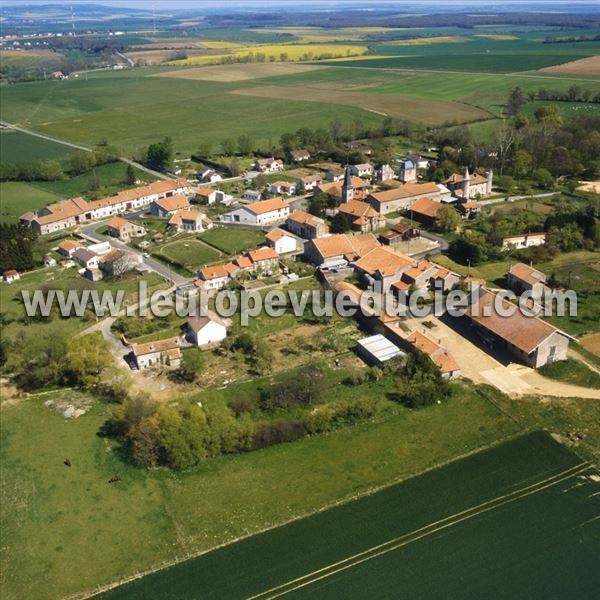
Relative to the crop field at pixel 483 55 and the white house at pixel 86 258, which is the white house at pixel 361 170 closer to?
the white house at pixel 86 258

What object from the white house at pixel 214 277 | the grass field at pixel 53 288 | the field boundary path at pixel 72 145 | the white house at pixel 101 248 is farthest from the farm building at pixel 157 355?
the field boundary path at pixel 72 145

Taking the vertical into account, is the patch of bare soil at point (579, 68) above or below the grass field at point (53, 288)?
above

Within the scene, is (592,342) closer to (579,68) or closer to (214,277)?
(214,277)

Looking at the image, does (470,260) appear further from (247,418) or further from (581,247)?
(247,418)

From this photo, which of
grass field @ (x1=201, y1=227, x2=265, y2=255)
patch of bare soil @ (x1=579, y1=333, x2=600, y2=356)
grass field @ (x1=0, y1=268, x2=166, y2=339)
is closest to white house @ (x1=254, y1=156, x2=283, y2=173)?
grass field @ (x1=201, y1=227, x2=265, y2=255)

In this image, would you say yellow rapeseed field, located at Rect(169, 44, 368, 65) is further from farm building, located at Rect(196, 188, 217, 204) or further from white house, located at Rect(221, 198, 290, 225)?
white house, located at Rect(221, 198, 290, 225)

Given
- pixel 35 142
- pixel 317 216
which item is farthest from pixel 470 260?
pixel 35 142
